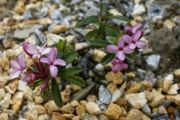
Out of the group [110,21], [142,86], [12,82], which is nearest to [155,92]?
[142,86]

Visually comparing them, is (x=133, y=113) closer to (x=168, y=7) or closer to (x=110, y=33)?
(x=110, y=33)

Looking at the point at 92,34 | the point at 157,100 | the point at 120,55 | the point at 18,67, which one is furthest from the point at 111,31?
the point at 18,67

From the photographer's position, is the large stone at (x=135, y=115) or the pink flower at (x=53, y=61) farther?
the large stone at (x=135, y=115)

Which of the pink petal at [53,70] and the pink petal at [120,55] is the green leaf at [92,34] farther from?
the pink petal at [53,70]

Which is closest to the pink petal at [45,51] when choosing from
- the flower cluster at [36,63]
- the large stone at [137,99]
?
the flower cluster at [36,63]

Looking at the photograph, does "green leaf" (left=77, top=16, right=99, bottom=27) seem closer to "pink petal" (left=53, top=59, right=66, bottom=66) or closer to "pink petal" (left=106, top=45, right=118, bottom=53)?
"pink petal" (left=106, top=45, right=118, bottom=53)

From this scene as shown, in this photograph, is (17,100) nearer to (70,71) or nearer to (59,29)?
(70,71)
